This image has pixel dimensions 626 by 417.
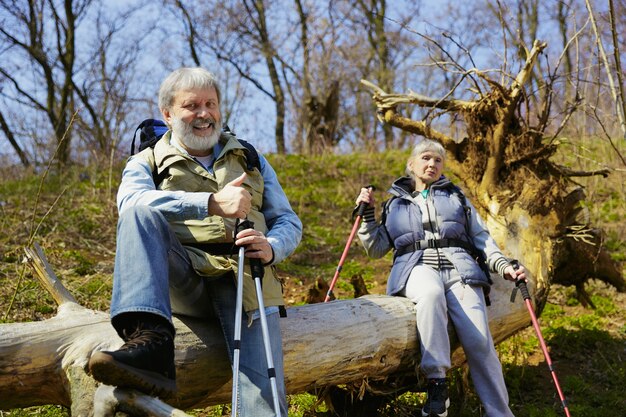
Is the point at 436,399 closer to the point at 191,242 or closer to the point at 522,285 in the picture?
the point at 522,285

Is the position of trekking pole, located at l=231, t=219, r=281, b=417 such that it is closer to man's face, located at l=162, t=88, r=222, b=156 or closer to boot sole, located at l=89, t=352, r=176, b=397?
boot sole, located at l=89, t=352, r=176, b=397

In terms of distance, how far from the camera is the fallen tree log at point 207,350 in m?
3.05

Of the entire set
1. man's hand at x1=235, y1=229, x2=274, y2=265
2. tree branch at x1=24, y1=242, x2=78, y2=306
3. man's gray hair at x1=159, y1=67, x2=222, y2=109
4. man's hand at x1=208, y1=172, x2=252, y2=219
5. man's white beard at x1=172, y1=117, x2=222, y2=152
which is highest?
man's gray hair at x1=159, y1=67, x2=222, y2=109

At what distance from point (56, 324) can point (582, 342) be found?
214 inches

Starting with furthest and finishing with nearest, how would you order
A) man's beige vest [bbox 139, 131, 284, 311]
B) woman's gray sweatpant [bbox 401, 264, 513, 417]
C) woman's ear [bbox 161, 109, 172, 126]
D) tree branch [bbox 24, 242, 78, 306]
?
woman's gray sweatpant [bbox 401, 264, 513, 417] < tree branch [bbox 24, 242, 78, 306] < woman's ear [bbox 161, 109, 172, 126] < man's beige vest [bbox 139, 131, 284, 311]

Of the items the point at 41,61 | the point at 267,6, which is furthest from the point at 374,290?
the point at 267,6

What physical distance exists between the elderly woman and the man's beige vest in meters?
1.40

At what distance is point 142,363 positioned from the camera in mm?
2592

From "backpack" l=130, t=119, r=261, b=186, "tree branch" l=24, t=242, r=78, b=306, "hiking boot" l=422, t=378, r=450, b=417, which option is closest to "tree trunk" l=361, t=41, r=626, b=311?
"hiking boot" l=422, t=378, r=450, b=417

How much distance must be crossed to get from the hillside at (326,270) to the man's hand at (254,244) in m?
1.65

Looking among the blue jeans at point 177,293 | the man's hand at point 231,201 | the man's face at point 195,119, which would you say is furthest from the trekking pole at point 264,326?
the man's face at point 195,119

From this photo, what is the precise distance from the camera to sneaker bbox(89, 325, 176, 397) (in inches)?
98.1

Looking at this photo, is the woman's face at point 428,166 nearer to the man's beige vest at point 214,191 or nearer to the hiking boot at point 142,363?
the man's beige vest at point 214,191

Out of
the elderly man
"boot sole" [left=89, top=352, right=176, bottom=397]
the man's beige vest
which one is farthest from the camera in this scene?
the man's beige vest
